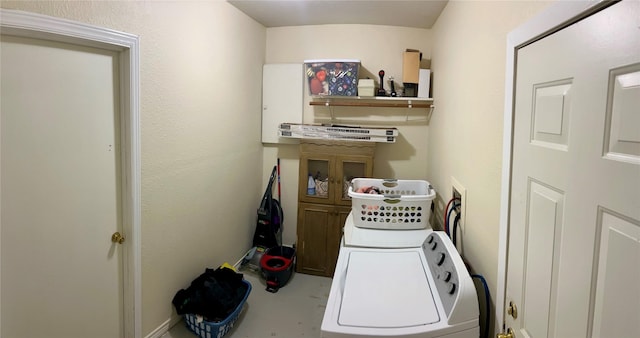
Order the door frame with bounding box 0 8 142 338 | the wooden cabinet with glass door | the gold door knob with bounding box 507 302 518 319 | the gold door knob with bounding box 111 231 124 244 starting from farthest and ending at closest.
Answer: the wooden cabinet with glass door → the gold door knob with bounding box 111 231 124 244 → the door frame with bounding box 0 8 142 338 → the gold door knob with bounding box 507 302 518 319

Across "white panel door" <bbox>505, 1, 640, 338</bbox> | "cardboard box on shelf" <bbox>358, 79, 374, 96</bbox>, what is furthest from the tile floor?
"cardboard box on shelf" <bbox>358, 79, 374, 96</bbox>

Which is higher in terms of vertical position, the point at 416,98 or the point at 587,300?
the point at 416,98

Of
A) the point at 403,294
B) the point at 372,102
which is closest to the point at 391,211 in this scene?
the point at 403,294

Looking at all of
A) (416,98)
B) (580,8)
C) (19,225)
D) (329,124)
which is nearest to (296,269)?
(329,124)

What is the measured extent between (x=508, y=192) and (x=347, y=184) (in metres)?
2.21

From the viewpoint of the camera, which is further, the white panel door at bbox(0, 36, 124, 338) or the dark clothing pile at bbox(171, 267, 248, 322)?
the dark clothing pile at bbox(171, 267, 248, 322)

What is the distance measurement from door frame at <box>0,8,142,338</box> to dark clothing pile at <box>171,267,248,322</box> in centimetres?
32

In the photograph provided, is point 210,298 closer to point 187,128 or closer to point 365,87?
point 187,128

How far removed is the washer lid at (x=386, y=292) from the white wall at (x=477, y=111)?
A: 32 cm

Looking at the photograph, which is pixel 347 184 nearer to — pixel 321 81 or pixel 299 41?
pixel 321 81

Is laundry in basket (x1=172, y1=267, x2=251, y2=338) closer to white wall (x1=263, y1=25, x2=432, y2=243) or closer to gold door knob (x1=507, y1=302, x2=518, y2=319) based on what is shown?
white wall (x1=263, y1=25, x2=432, y2=243)

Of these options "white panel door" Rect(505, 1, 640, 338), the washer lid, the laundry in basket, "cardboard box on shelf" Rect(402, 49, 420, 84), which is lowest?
the laundry in basket

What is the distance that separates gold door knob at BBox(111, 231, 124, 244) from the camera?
6.66ft

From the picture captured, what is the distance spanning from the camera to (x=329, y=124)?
3.65 metres
